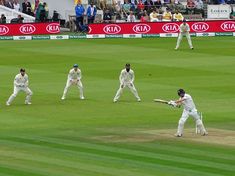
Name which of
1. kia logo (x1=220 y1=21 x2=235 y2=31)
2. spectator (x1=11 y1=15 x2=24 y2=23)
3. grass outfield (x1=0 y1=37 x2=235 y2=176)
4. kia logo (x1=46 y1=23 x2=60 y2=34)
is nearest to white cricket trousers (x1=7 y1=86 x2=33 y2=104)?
grass outfield (x1=0 y1=37 x2=235 y2=176)

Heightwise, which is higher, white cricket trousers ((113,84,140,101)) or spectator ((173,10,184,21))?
spectator ((173,10,184,21))

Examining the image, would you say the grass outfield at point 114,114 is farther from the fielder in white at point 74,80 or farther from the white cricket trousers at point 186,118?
the fielder in white at point 74,80

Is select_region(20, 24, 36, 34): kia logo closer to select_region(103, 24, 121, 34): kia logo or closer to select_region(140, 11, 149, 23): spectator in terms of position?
select_region(103, 24, 121, 34): kia logo

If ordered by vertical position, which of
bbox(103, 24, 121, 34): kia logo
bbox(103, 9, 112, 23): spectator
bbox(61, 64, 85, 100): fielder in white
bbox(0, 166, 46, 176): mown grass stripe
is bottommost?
bbox(0, 166, 46, 176): mown grass stripe

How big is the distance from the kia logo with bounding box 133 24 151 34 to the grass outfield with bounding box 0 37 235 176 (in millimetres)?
3584

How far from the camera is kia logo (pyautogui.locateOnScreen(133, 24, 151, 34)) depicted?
7350 cm

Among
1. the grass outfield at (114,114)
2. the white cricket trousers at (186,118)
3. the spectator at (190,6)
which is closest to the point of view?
the grass outfield at (114,114)

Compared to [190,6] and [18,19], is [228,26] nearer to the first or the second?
[190,6]

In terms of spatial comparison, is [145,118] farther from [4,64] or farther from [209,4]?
[209,4]

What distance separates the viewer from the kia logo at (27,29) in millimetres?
72875

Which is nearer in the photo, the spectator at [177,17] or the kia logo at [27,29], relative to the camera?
the kia logo at [27,29]

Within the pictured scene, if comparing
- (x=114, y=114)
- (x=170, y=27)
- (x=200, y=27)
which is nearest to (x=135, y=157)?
(x=114, y=114)

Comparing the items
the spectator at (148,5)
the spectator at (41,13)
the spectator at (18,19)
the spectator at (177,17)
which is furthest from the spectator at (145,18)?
the spectator at (18,19)

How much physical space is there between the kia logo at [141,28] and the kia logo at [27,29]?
769 cm
